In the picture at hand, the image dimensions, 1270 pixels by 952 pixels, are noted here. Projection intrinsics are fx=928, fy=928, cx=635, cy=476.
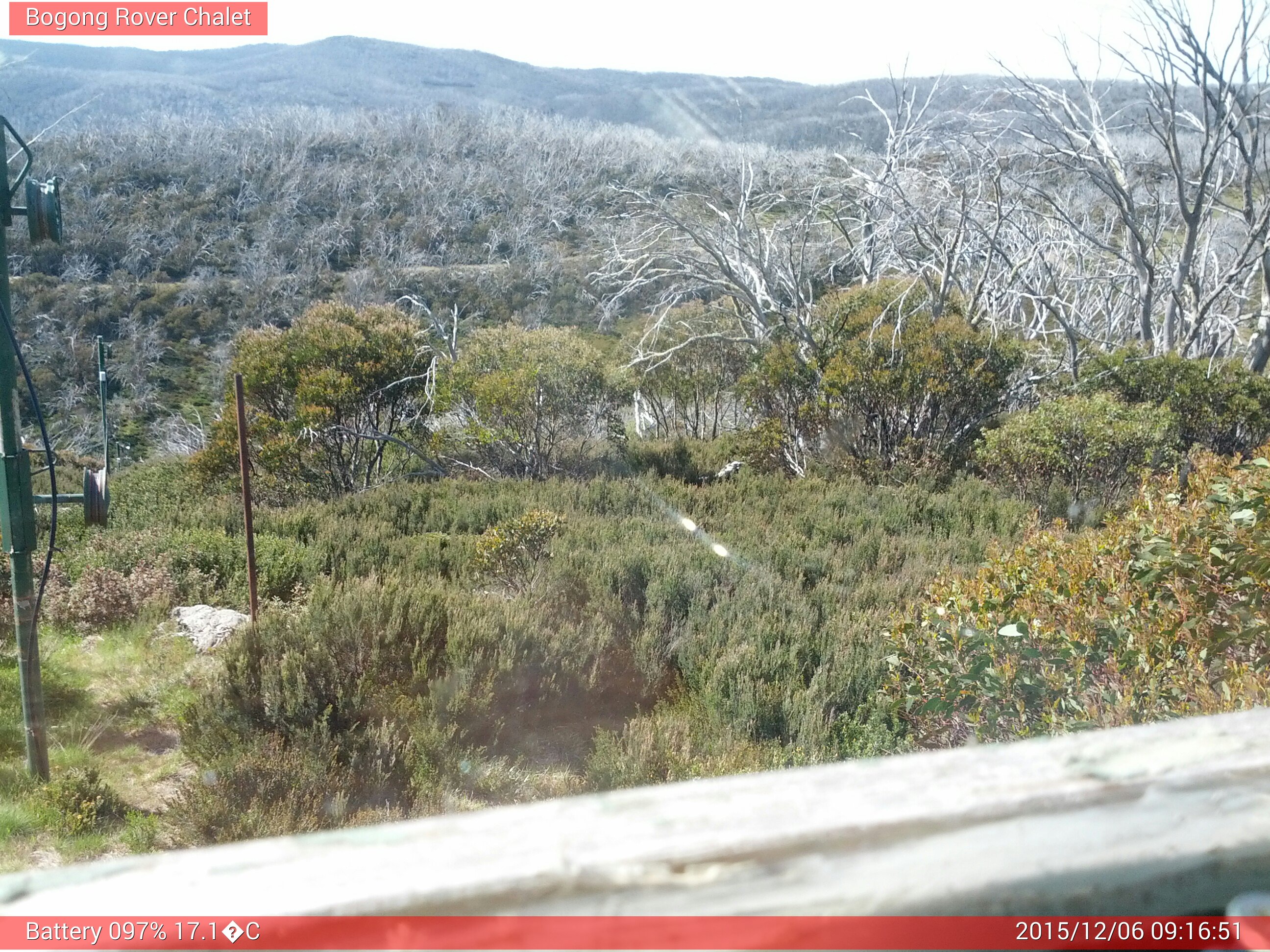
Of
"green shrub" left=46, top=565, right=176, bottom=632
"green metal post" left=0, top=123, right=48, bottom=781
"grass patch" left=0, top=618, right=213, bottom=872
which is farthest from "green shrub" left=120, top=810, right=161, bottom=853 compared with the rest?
"green shrub" left=46, top=565, right=176, bottom=632

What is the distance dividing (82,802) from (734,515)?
5325mm

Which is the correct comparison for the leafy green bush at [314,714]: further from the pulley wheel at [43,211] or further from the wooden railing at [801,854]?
the wooden railing at [801,854]

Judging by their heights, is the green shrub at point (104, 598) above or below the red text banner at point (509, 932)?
below

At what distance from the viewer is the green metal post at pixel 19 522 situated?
11.4ft

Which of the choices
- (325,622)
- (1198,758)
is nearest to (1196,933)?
(1198,758)

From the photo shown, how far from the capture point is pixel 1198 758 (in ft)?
2.66

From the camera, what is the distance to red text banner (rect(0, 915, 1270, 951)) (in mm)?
634

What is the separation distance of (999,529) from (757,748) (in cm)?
422

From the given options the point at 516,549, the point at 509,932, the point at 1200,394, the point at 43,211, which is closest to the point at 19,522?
the point at 43,211

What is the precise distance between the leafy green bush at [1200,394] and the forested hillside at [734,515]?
0.13ft

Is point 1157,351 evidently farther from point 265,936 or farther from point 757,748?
Result: point 265,936

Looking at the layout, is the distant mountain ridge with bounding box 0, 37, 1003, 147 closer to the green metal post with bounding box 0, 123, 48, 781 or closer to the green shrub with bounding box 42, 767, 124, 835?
the green metal post with bounding box 0, 123, 48, 781

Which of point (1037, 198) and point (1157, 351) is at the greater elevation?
point (1037, 198)

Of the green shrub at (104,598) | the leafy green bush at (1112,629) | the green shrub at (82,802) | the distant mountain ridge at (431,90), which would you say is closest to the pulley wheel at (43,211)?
the green shrub at (82,802)
